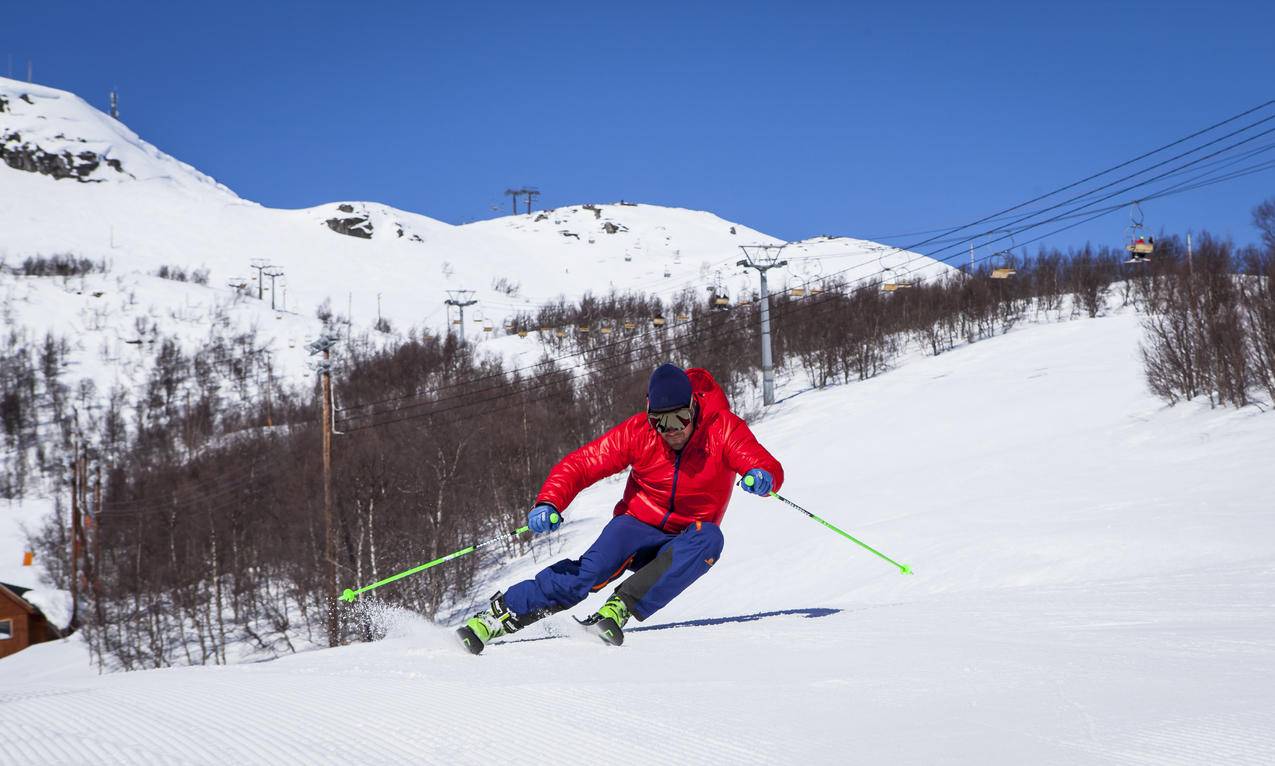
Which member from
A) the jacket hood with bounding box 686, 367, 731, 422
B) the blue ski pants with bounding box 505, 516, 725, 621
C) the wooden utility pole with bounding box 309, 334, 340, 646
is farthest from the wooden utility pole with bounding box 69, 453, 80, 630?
the jacket hood with bounding box 686, 367, 731, 422

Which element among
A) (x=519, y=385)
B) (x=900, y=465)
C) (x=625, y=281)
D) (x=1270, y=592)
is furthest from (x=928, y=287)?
(x=625, y=281)

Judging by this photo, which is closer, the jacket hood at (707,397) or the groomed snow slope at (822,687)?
the groomed snow slope at (822,687)

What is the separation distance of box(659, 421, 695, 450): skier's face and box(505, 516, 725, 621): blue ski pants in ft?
1.57

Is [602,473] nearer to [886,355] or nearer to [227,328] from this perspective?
[886,355]

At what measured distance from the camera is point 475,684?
3523 mm

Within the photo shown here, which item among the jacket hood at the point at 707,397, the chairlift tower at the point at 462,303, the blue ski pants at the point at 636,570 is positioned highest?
the chairlift tower at the point at 462,303

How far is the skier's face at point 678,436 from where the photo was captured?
5.62m

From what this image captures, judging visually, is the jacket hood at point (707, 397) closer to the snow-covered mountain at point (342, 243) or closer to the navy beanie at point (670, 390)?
the navy beanie at point (670, 390)

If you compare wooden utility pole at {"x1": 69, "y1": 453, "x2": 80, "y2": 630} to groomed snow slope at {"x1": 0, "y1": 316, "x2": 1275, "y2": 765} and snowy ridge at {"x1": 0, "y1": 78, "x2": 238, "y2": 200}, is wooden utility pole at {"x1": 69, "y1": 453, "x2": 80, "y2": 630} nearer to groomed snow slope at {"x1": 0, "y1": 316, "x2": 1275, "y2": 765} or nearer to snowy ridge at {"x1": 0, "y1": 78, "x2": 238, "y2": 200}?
groomed snow slope at {"x1": 0, "y1": 316, "x2": 1275, "y2": 765}

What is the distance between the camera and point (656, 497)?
579 centimetres

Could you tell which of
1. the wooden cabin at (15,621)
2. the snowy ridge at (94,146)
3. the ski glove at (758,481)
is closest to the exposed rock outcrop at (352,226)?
the snowy ridge at (94,146)

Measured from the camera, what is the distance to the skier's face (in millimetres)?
5617

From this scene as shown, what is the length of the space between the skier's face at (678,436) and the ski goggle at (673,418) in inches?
0.9

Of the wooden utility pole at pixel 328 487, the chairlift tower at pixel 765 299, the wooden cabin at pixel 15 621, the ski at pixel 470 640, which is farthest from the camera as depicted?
the wooden cabin at pixel 15 621
